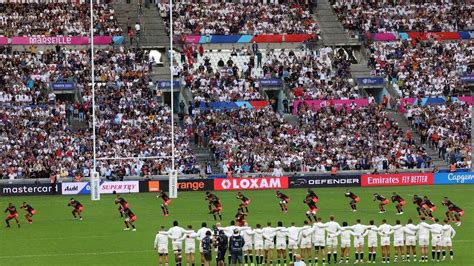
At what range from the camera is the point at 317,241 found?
3766 cm

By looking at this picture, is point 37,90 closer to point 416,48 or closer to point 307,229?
point 416,48

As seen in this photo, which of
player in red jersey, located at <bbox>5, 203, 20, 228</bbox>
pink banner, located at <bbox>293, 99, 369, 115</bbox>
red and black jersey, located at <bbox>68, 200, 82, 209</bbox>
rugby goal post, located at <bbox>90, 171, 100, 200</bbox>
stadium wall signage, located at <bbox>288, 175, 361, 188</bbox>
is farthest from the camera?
pink banner, located at <bbox>293, 99, 369, 115</bbox>

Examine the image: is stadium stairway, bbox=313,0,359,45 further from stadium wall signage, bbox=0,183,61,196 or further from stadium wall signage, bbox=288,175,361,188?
stadium wall signage, bbox=0,183,61,196

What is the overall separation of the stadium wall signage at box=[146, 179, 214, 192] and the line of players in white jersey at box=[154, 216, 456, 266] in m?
18.7

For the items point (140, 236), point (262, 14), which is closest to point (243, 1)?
point (262, 14)

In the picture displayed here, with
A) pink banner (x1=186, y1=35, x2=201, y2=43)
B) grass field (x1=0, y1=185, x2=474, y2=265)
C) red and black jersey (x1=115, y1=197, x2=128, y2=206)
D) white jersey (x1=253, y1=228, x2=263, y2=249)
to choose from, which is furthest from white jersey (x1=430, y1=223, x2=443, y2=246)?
pink banner (x1=186, y1=35, x2=201, y2=43)

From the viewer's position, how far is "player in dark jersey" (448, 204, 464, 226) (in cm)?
4475

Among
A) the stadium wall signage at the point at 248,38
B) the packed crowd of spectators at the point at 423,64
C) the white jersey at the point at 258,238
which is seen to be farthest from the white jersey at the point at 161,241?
the packed crowd of spectators at the point at 423,64

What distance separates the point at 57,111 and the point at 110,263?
25.4m

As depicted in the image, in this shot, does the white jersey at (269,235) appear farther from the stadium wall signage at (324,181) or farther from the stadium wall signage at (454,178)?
the stadium wall signage at (454,178)

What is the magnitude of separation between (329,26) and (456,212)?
103 feet

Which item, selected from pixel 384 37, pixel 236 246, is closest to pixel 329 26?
pixel 384 37

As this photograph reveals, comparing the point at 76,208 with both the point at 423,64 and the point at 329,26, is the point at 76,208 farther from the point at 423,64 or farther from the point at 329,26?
the point at 329,26

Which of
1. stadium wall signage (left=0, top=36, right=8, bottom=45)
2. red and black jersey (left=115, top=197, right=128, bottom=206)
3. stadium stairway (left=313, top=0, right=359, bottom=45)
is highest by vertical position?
stadium stairway (left=313, top=0, right=359, bottom=45)
